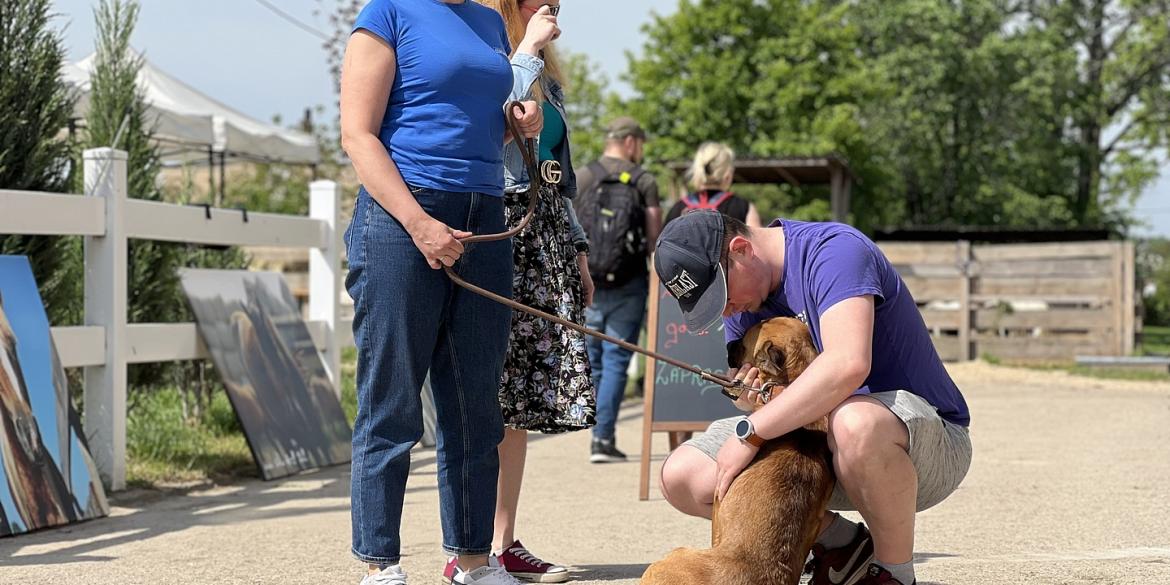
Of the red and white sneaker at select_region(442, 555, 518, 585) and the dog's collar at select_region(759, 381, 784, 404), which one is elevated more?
the dog's collar at select_region(759, 381, 784, 404)

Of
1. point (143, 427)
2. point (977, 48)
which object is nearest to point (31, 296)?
point (143, 427)

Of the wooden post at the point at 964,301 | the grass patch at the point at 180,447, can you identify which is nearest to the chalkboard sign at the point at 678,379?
the grass patch at the point at 180,447

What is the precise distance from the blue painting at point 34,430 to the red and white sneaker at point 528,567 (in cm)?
206

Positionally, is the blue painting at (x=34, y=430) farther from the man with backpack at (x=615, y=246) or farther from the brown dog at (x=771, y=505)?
the brown dog at (x=771, y=505)

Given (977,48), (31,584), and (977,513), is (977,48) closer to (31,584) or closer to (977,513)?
(977,513)

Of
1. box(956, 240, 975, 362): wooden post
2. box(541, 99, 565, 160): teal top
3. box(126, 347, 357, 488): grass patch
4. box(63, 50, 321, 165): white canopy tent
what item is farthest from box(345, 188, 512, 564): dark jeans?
box(956, 240, 975, 362): wooden post

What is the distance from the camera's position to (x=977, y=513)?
18.1 feet

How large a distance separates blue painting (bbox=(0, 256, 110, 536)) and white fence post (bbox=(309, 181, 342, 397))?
269 centimetres

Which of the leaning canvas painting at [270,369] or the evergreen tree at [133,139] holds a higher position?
the evergreen tree at [133,139]

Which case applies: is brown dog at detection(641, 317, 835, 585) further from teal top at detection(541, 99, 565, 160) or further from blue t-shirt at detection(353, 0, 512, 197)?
teal top at detection(541, 99, 565, 160)

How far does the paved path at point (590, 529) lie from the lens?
420cm

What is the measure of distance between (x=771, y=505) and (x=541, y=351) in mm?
1333

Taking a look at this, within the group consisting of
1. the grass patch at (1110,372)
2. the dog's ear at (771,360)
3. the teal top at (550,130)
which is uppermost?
the teal top at (550,130)

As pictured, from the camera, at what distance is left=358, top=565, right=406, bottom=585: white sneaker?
3432 mm
